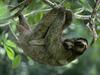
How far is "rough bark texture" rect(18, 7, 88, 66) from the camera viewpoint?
5.12 m

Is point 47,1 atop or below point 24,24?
atop

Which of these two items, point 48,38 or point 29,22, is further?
point 29,22

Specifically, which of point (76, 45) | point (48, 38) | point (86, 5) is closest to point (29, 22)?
point (48, 38)

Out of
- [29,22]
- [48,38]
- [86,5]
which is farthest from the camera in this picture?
[29,22]

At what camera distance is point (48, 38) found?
17.1ft

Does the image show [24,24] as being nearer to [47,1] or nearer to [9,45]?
[9,45]

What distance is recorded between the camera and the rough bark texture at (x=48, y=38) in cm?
512

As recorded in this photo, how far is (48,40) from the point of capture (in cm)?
523

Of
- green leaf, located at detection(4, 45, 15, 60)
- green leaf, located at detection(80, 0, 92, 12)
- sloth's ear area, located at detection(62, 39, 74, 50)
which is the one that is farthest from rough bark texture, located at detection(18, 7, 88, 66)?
green leaf, located at detection(80, 0, 92, 12)

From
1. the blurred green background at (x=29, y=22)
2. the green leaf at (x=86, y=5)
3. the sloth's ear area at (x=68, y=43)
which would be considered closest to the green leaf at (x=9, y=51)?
the blurred green background at (x=29, y=22)

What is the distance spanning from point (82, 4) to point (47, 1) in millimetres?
401

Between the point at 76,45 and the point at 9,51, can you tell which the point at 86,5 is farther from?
the point at 9,51

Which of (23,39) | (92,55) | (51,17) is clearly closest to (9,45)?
(23,39)

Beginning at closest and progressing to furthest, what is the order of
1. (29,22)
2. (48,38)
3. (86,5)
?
(86,5)
(48,38)
(29,22)
